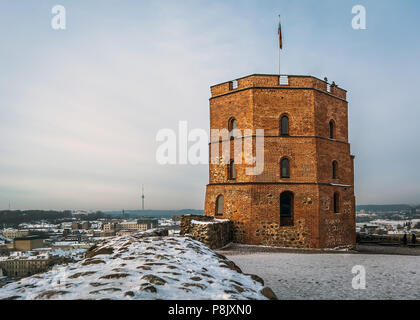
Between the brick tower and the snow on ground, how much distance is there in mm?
9784

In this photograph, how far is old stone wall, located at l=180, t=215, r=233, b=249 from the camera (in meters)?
14.4

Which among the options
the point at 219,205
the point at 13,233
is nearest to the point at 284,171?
the point at 219,205

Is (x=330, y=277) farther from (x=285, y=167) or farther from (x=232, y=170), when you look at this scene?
(x=232, y=170)

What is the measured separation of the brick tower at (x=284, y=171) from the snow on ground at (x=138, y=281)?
9.78 meters

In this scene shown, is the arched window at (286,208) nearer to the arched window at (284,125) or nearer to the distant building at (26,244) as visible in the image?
the arched window at (284,125)

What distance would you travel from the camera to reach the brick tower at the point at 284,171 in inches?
667

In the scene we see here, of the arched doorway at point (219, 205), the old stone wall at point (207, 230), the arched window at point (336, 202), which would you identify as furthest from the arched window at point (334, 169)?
the old stone wall at point (207, 230)

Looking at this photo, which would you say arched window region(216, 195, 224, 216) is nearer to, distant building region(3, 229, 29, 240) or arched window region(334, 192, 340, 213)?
arched window region(334, 192, 340, 213)

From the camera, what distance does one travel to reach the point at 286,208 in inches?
727

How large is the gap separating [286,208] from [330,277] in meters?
9.75

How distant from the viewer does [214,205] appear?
18891mm
